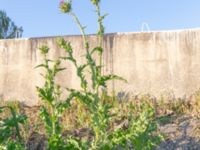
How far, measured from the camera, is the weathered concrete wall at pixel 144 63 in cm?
601

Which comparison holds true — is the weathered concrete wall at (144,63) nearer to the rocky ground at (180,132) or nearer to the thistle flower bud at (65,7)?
the rocky ground at (180,132)

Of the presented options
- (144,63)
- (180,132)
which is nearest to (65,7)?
(180,132)

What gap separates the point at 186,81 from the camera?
236 inches

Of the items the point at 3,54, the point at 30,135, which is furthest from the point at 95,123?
the point at 3,54

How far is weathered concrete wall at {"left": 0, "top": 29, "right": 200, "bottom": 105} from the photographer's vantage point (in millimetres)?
6008

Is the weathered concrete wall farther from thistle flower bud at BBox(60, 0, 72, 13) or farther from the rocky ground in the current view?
thistle flower bud at BBox(60, 0, 72, 13)

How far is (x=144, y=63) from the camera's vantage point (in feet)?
20.2

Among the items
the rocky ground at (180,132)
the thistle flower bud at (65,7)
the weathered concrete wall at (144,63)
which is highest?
the thistle flower bud at (65,7)

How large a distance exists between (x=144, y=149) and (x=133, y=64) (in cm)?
358

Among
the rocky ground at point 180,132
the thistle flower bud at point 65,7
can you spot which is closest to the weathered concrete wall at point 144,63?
the rocky ground at point 180,132

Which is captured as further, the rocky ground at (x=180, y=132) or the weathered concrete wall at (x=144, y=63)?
the weathered concrete wall at (x=144, y=63)

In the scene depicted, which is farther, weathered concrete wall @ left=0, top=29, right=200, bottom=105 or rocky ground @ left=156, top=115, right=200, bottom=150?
weathered concrete wall @ left=0, top=29, right=200, bottom=105

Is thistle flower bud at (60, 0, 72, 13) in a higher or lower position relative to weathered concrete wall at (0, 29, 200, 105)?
higher

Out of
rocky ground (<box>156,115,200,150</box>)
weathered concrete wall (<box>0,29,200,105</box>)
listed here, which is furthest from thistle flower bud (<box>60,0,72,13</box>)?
weathered concrete wall (<box>0,29,200,105</box>)
